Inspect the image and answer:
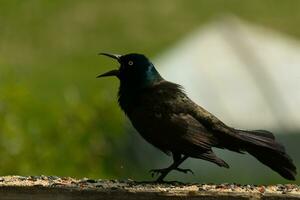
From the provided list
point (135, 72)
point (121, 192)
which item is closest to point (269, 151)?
point (135, 72)

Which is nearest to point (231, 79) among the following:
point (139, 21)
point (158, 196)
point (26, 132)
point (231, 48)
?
point (231, 48)

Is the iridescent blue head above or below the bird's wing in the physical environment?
above

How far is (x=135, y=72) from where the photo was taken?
7.61m

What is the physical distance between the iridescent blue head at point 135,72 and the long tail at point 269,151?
66 centimetres

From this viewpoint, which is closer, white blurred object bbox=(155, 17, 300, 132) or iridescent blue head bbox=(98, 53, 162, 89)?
iridescent blue head bbox=(98, 53, 162, 89)

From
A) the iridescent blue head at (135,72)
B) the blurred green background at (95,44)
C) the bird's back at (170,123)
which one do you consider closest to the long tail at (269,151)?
the bird's back at (170,123)

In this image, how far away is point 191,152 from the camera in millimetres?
7008

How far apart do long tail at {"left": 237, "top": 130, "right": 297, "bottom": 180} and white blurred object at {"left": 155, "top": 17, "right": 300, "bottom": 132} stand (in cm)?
838

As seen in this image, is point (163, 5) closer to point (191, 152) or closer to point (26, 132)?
point (26, 132)

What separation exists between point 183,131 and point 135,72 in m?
0.71

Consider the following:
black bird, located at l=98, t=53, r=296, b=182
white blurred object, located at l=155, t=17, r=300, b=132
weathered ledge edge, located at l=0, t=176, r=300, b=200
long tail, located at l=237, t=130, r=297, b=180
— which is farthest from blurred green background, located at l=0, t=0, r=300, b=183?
weathered ledge edge, located at l=0, t=176, r=300, b=200

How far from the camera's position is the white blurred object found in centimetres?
1630

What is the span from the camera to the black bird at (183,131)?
23.0ft

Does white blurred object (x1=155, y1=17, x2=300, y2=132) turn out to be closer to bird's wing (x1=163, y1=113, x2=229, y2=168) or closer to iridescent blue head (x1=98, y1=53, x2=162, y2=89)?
iridescent blue head (x1=98, y1=53, x2=162, y2=89)
